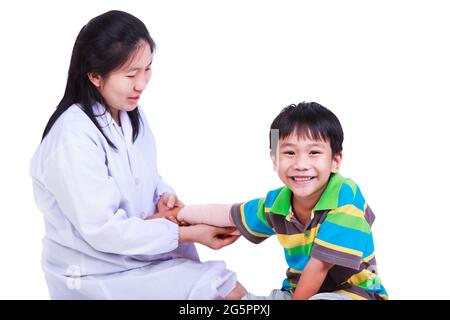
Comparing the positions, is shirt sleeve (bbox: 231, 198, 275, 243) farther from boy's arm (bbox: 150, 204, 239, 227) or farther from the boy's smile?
the boy's smile

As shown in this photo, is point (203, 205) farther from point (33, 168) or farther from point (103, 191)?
point (33, 168)

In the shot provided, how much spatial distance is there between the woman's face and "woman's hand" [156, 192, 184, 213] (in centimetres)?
33

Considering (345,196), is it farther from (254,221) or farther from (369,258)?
(254,221)

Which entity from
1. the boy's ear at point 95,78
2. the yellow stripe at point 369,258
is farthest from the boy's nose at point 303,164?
the boy's ear at point 95,78

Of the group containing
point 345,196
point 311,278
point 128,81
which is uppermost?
point 128,81

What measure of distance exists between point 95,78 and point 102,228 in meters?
0.45

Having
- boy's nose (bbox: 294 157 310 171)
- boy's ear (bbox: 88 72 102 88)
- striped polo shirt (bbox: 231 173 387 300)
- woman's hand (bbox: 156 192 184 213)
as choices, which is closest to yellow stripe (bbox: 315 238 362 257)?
striped polo shirt (bbox: 231 173 387 300)

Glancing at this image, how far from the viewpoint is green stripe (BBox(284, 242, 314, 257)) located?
98.0 inches

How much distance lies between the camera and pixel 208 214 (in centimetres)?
270

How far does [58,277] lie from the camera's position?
103 inches

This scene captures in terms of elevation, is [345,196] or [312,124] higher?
[312,124]

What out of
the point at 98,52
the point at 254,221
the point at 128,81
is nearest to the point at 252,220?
the point at 254,221
